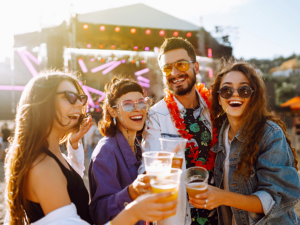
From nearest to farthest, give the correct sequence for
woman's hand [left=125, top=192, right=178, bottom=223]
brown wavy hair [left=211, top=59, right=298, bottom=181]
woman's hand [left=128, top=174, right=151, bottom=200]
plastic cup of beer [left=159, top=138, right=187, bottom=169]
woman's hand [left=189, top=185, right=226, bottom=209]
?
woman's hand [left=125, top=192, right=178, bottom=223], woman's hand [left=128, top=174, right=151, bottom=200], woman's hand [left=189, top=185, right=226, bottom=209], plastic cup of beer [left=159, top=138, right=187, bottom=169], brown wavy hair [left=211, top=59, right=298, bottom=181]

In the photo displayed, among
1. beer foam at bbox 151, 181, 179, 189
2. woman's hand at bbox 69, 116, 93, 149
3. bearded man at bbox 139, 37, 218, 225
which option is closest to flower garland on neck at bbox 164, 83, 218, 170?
bearded man at bbox 139, 37, 218, 225

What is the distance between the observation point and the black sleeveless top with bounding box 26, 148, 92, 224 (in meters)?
1.25

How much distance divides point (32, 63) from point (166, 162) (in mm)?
9163

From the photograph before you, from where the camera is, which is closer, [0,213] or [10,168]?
[10,168]

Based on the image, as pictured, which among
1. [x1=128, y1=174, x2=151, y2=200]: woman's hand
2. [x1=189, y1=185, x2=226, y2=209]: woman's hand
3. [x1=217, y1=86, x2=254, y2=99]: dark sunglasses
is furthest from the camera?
[x1=217, y1=86, x2=254, y2=99]: dark sunglasses

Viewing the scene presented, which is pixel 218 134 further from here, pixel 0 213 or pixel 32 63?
pixel 32 63

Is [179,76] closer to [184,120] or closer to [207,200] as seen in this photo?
[184,120]

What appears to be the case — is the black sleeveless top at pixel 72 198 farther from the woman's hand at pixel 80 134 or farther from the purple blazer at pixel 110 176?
the woman's hand at pixel 80 134

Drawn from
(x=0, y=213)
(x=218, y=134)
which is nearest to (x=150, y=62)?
(x=0, y=213)

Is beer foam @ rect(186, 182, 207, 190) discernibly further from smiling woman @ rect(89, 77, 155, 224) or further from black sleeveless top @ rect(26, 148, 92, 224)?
black sleeveless top @ rect(26, 148, 92, 224)

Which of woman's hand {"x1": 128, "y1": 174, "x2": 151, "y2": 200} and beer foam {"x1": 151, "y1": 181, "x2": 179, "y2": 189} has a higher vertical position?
beer foam {"x1": 151, "y1": 181, "x2": 179, "y2": 189}

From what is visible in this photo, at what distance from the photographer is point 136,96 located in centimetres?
188

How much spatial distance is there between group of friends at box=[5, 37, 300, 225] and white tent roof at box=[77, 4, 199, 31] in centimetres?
671

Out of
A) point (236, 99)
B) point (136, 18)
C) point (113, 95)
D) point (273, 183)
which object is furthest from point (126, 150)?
point (136, 18)
